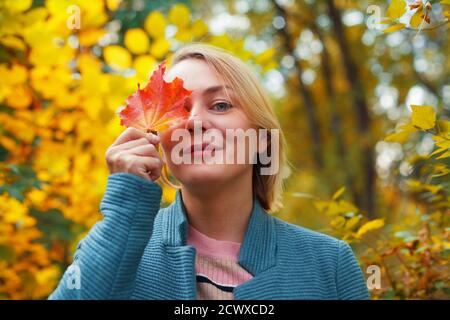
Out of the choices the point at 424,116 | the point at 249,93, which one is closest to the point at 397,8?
the point at 424,116

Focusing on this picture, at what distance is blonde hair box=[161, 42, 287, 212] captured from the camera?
131 centimetres

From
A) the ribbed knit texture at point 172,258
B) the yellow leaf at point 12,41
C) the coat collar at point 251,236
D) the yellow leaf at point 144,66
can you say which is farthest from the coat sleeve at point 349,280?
the yellow leaf at point 12,41

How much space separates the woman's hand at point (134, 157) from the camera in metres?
1.08

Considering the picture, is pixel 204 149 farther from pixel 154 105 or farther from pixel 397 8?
pixel 397 8

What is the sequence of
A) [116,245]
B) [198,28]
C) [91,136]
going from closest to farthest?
[116,245], [198,28], [91,136]

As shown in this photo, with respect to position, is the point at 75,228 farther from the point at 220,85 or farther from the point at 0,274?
the point at 220,85

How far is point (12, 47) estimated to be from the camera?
5.97 ft

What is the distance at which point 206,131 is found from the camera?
121cm

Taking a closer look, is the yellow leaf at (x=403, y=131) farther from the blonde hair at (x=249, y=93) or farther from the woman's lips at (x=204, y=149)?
the woman's lips at (x=204, y=149)

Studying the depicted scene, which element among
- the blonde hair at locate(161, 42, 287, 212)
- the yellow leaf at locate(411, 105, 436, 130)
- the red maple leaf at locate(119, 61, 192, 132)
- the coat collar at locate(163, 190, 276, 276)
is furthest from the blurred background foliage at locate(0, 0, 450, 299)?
the red maple leaf at locate(119, 61, 192, 132)

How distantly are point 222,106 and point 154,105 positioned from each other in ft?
0.59

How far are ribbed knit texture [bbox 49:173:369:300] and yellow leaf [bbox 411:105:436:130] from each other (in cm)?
36

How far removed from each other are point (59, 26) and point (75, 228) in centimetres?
79
